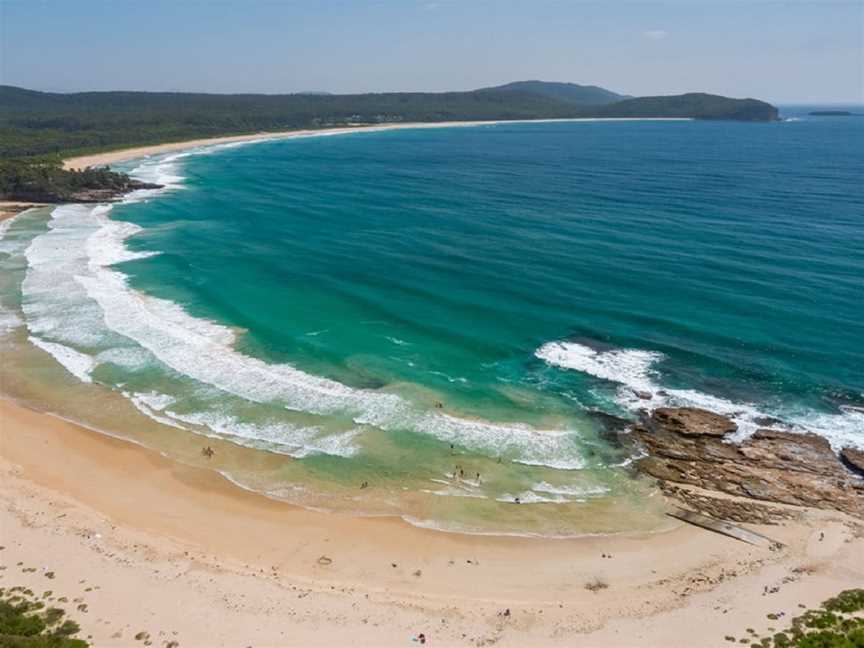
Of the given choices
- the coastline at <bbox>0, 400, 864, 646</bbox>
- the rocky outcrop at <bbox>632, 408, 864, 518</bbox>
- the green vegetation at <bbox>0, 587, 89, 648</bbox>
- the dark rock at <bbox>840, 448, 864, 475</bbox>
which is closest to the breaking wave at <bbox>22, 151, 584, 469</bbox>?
the rocky outcrop at <bbox>632, 408, 864, 518</bbox>

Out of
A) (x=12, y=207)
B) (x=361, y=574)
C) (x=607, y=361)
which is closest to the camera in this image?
(x=361, y=574)

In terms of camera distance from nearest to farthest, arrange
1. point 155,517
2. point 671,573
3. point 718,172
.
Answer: point 671,573
point 155,517
point 718,172

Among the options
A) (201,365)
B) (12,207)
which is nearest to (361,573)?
(201,365)

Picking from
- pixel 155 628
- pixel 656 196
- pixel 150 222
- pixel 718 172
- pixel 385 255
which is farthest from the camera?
pixel 718 172

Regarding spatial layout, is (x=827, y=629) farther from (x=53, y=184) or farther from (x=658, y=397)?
(x=53, y=184)

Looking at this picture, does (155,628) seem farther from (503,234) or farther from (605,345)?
(503,234)

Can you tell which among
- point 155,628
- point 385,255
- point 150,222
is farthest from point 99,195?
point 155,628
